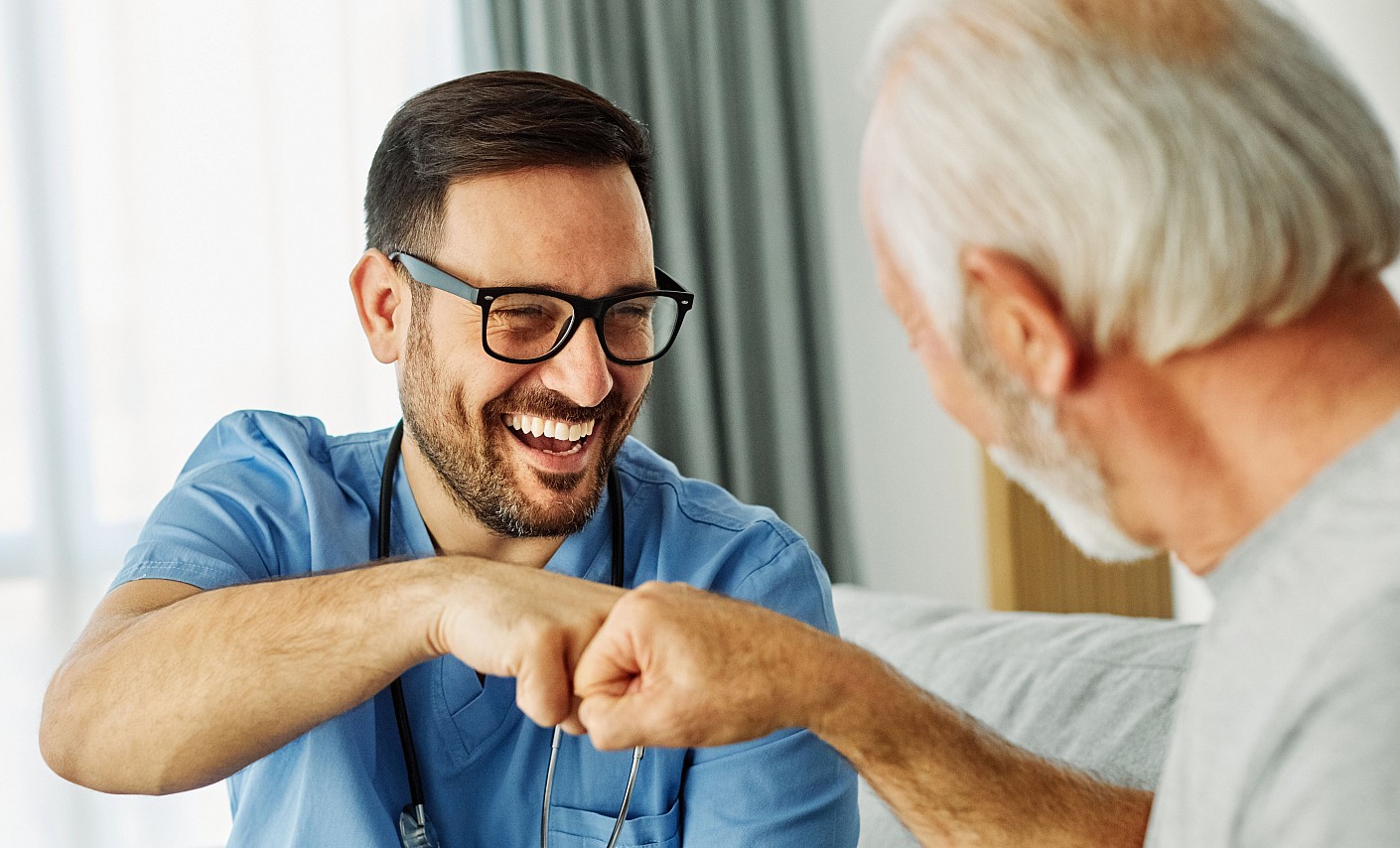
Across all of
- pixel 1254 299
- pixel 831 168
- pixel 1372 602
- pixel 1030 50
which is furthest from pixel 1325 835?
pixel 831 168

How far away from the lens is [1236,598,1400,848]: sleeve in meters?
0.58

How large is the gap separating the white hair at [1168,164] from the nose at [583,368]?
69cm

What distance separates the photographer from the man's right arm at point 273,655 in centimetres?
106

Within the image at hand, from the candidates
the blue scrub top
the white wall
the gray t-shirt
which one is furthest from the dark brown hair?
the white wall

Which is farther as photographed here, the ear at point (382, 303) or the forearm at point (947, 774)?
the ear at point (382, 303)

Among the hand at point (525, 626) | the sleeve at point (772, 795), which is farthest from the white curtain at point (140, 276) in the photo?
the hand at point (525, 626)

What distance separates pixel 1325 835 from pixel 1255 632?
15cm

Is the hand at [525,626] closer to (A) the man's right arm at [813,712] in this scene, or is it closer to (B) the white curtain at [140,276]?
(A) the man's right arm at [813,712]

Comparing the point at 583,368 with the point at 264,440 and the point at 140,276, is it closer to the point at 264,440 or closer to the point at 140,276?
the point at 264,440

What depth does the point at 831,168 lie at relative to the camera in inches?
141

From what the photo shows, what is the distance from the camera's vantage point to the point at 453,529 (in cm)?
157

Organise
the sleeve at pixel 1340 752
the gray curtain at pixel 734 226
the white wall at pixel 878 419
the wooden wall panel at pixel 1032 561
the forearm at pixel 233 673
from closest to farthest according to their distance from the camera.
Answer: the sleeve at pixel 1340 752, the forearm at pixel 233 673, the wooden wall panel at pixel 1032 561, the gray curtain at pixel 734 226, the white wall at pixel 878 419

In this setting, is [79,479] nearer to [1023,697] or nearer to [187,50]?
[187,50]

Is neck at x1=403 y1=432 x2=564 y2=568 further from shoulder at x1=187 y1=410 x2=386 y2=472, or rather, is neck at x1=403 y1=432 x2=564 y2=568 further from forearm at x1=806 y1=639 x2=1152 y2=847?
forearm at x1=806 y1=639 x2=1152 y2=847
